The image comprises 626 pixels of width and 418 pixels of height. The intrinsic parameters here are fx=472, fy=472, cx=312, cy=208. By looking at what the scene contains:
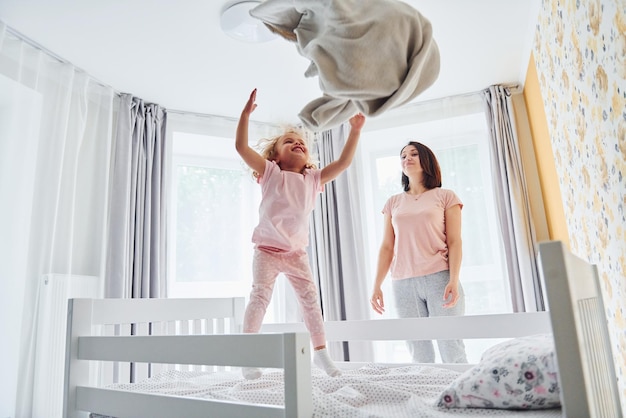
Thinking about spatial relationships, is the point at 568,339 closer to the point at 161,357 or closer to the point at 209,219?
the point at 161,357

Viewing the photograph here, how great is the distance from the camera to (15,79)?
84.4 inches

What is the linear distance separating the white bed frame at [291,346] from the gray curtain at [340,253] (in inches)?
45.7

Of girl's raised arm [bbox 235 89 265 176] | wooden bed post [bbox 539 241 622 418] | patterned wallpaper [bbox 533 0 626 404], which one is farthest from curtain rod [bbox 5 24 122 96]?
wooden bed post [bbox 539 241 622 418]

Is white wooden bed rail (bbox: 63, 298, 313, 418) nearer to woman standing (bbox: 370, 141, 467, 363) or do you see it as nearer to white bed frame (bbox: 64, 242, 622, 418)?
white bed frame (bbox: 64, 242, 622, 418)

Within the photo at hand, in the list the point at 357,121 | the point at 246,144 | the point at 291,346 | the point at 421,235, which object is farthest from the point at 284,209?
the point at 291,346

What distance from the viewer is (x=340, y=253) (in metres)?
3.00

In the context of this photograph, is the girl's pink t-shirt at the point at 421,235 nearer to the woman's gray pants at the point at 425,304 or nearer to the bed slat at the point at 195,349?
the woman's gray pants at the point at 425,304

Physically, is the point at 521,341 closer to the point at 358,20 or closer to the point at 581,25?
the point at 358,20

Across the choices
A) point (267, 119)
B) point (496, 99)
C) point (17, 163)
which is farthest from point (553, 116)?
point (17, 163)

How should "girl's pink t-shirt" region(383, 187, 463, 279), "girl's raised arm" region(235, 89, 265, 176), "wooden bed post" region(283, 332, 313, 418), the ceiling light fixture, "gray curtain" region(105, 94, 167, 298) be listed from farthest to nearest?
"gray curtain" region(105, 94, 167, 298), the ceiling light fixture, "girl's pink t-shirt" region(383, 187, 463, 279), "girl's raised arm" region(235, 89, 265, 176), "wooden bed post" region(283, 332, 313, 418)

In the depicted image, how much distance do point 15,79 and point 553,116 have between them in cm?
241

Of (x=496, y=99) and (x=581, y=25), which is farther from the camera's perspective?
(x=496, y=99)

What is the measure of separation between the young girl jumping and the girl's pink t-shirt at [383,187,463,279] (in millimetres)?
490

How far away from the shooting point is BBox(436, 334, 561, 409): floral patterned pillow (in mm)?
882
